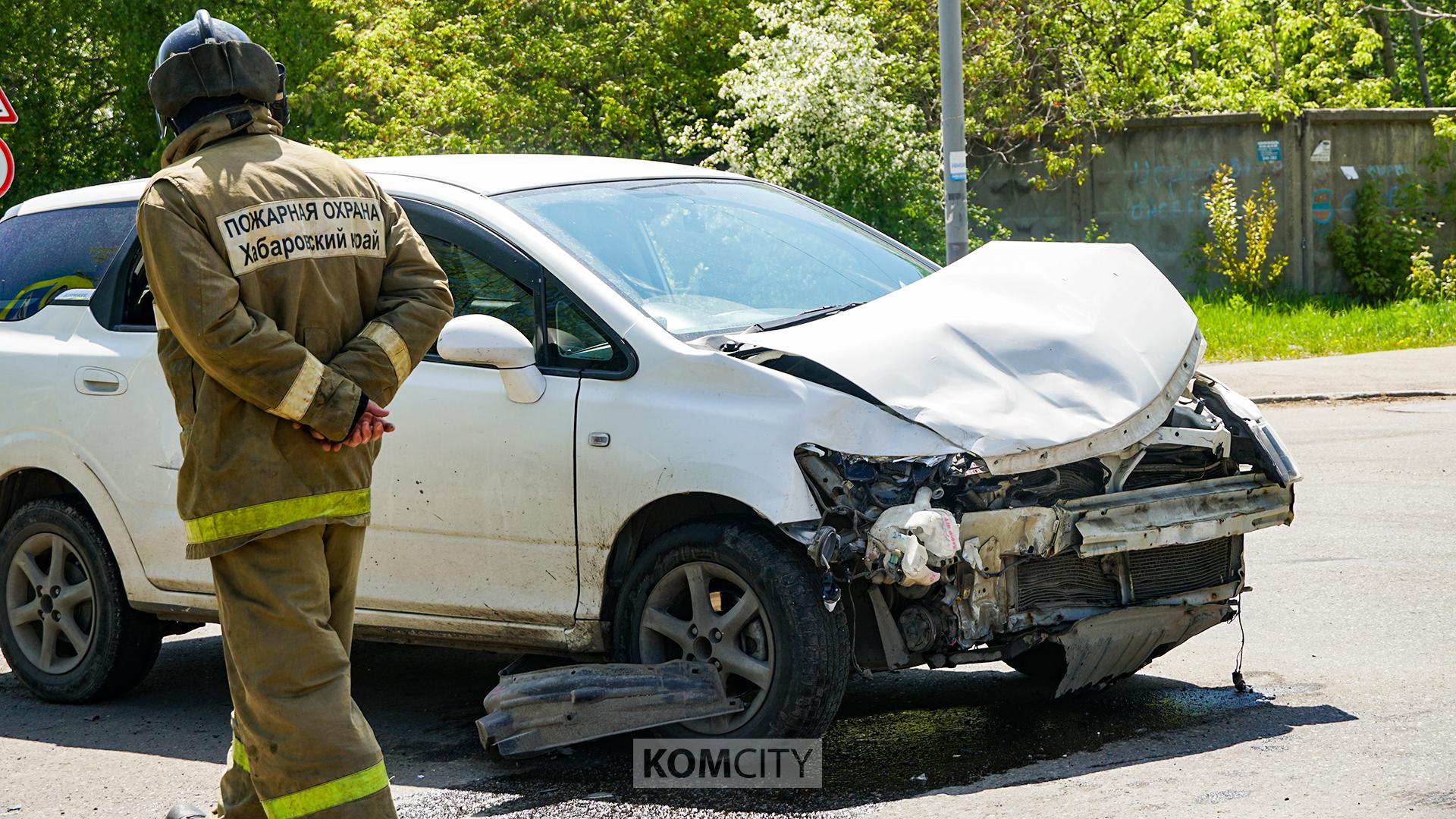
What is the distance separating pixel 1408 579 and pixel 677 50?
484 inches

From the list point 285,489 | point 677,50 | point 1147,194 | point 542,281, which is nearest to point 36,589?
point 542,281

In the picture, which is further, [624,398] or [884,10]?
[884,10]

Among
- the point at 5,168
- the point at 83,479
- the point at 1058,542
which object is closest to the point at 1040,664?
the point at 1058,542

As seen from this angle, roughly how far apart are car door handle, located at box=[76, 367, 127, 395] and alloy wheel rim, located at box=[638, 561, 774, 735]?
210 cm

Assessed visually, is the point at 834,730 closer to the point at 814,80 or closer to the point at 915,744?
the point at 915,744

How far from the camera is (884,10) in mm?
17656

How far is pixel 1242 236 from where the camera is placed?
685 inches

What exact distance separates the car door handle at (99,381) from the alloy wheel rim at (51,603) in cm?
56

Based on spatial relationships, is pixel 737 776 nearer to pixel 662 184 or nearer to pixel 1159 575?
pixel 1159 575

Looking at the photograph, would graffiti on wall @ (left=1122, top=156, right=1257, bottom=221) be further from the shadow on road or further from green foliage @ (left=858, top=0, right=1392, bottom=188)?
the shadow on road

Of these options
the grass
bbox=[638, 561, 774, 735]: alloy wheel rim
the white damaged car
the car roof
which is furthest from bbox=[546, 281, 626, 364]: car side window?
the grass

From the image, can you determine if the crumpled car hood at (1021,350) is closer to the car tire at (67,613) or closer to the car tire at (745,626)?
the car tire at (745,626)

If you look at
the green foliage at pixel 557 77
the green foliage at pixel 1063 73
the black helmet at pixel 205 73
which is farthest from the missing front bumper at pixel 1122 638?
the green foliage at pixel 557 77

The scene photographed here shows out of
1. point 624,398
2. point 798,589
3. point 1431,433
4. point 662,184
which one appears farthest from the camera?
point 1431,433
